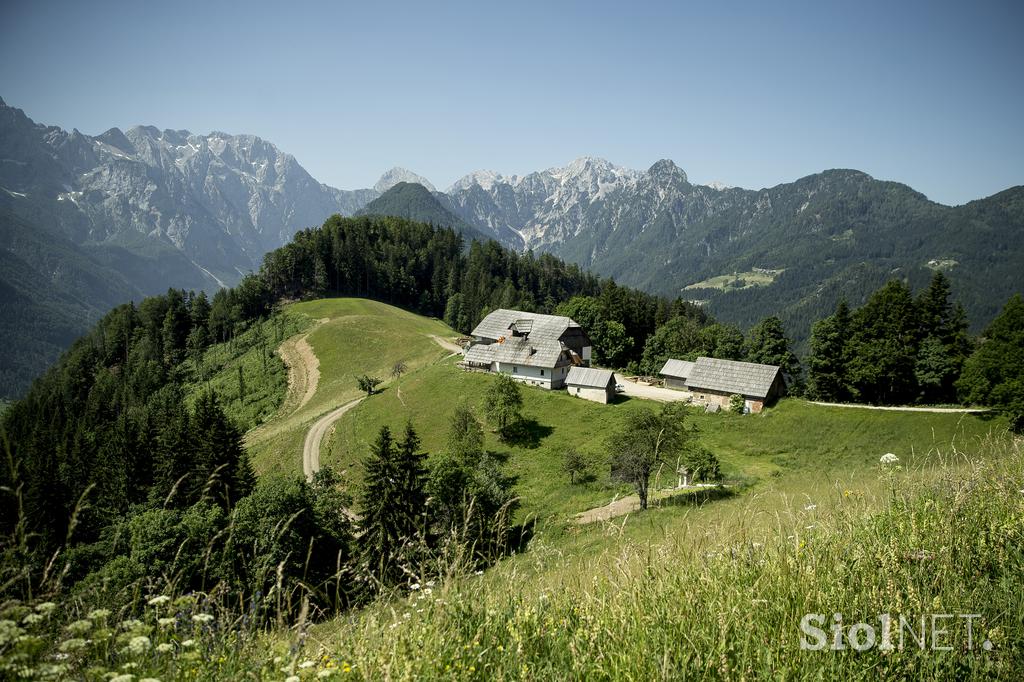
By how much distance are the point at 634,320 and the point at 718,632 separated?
85.2m

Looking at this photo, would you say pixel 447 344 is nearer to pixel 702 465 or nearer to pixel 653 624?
pixel 702 465

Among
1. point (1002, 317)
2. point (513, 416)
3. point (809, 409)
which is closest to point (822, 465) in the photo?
point (809, 409)

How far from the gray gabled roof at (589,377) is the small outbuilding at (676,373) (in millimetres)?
10220

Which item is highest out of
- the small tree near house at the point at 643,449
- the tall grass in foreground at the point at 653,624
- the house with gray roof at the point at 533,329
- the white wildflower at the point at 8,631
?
the house with gray roof at the point at 533,329

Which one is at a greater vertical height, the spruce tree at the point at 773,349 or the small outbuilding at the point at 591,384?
the spruce tree at the point at 773,349

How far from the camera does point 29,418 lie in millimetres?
81250

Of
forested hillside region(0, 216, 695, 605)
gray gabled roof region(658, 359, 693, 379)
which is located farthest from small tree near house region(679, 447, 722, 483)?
gray gabled roof region(658, 359, 693, 379)

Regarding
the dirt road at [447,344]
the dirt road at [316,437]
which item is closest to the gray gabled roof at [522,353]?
the dirt road at [447,344]

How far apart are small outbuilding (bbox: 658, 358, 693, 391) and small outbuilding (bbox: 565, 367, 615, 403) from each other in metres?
10.1

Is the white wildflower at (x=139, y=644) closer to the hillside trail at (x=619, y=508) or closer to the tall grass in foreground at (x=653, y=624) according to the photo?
the tall grass in foreground at (x=653, y=624)

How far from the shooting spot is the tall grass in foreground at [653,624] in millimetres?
3418

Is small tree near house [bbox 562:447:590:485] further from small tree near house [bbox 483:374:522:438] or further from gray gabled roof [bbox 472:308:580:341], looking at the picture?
gray gabled roof [bbox 472:308:580:341]

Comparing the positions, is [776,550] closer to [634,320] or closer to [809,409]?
[809,409]

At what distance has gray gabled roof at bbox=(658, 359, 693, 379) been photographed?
61.7 m
